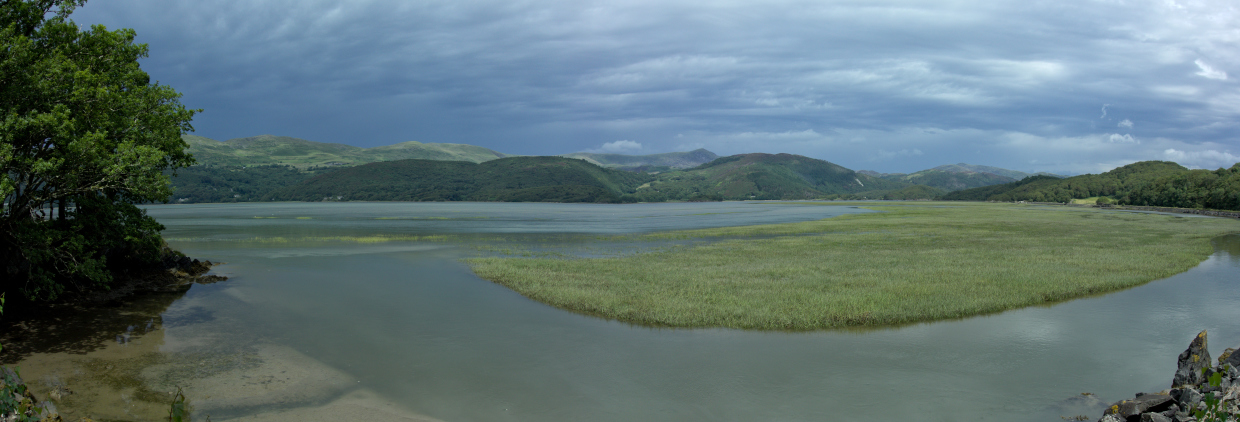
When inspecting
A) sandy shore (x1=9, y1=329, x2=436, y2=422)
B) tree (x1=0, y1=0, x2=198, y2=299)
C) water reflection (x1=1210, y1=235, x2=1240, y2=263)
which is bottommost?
sandy shore (x1=9, y1=329, x2=436, y2=422)

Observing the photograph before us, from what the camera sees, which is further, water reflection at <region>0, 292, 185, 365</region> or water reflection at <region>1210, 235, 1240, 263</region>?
water reflection at <region>1210, 235, 1240, 263</region>

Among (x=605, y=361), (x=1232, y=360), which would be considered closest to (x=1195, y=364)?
(x=1232, y=360)

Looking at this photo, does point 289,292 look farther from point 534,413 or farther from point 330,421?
point 534,413

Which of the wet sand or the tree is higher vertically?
the tree

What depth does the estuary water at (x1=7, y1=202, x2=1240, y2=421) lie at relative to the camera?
40.6 ft

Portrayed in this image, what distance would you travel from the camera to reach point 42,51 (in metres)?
18.4

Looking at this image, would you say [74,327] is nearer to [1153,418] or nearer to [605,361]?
[605,361]

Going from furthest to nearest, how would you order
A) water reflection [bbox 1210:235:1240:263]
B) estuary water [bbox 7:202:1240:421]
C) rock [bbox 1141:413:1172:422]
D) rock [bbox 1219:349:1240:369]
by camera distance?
1. water reflection [bbox 1210:235:1240:263]
2. estuary water [bbox 7:202:1240:421]
3. rock [bbox 1219:349:1240:369]
4. rock [bbox 1141:413:1172:422]

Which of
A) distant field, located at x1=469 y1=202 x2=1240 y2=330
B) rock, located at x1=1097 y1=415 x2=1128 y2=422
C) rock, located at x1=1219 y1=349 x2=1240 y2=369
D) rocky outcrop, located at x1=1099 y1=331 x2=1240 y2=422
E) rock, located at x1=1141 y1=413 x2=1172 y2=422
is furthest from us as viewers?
distant field, located at x1=469 y1=202 x2=1240 y2=330

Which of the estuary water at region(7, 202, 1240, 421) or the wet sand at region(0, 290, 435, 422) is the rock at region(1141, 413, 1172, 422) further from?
the wet sand at region(0, 290, 435, 422)

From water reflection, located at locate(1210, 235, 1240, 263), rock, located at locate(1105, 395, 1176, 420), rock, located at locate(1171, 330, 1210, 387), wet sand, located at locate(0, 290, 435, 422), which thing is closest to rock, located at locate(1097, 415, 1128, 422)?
rock, located at locate(1105, 395, 1176, 420)

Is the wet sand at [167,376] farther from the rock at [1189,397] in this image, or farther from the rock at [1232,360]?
the rock at [1232,360]

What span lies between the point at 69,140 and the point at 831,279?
86.9 feet

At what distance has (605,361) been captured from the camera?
15.5 meters
